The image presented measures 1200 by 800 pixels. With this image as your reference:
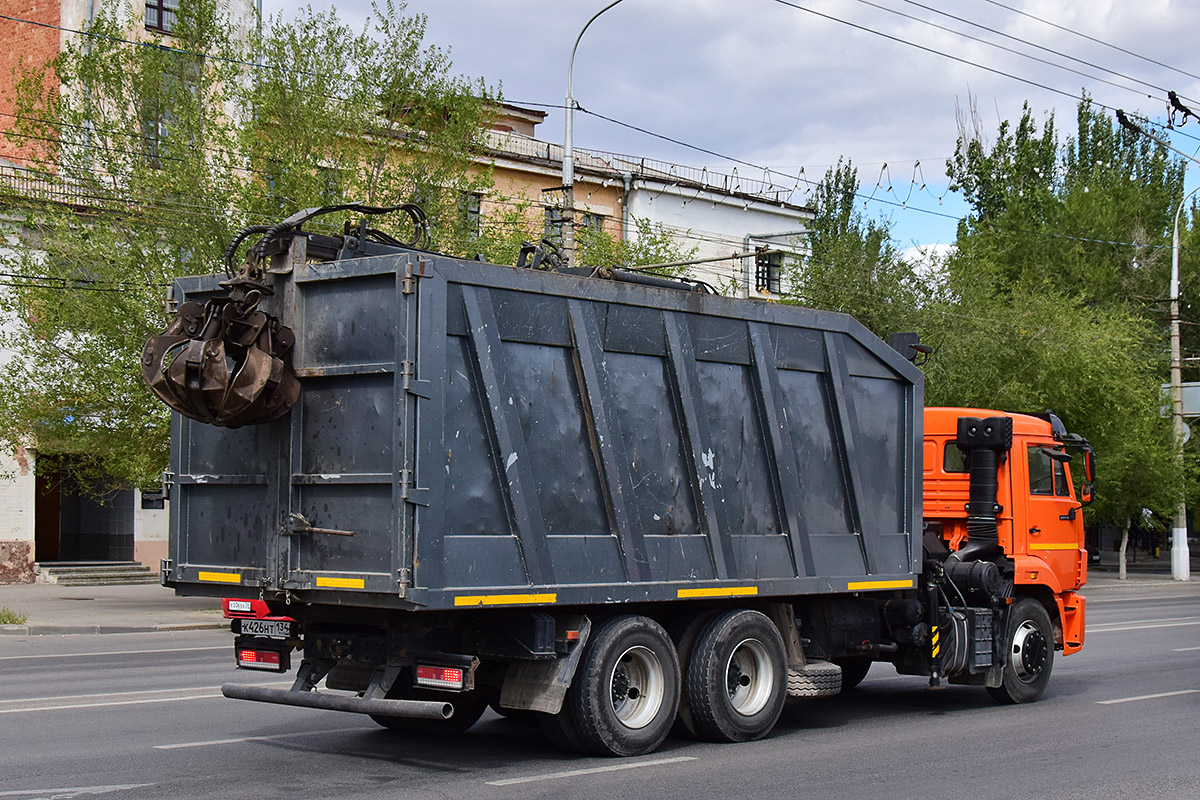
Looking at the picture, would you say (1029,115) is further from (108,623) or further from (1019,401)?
(108,623)

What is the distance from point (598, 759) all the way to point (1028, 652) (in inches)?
197

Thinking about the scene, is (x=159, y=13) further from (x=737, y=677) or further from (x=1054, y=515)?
(x=737, y=677)

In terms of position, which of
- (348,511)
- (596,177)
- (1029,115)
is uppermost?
(1029,115)

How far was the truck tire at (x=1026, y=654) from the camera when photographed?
12062mm

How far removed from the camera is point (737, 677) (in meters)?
9.88

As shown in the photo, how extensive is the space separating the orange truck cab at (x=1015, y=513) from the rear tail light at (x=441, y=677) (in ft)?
17.1

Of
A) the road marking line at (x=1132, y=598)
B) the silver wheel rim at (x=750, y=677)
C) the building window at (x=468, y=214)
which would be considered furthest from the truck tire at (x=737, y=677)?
the road marking line at (x=1132, y=598)

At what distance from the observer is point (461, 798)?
766cm

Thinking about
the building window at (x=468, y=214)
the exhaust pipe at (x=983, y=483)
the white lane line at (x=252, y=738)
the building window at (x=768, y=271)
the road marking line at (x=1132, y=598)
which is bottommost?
the road marking line at (x=1132, y=598)

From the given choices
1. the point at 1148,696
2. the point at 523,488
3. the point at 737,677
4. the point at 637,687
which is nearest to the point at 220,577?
the point at 523,488

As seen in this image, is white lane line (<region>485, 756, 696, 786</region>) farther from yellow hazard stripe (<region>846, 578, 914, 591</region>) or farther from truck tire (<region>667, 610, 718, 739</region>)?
yellow hazard stripe (<region>846, 578, 914, 591</region>)

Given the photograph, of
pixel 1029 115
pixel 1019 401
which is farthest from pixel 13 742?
pixel 1029 115

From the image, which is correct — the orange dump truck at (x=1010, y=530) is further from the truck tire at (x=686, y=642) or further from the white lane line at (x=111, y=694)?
the white lane line at (x=111, y=694)

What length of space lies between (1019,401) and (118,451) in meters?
20.0
